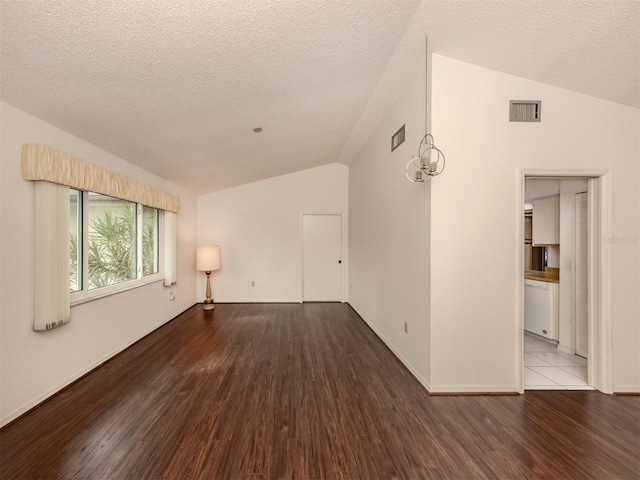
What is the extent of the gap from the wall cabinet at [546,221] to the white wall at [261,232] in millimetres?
3389

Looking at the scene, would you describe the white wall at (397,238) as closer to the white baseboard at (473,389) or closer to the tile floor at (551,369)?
the white baseboard at (473,389)

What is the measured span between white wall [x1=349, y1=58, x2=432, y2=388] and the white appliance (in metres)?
2.01

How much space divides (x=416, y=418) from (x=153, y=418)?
191 centimetres

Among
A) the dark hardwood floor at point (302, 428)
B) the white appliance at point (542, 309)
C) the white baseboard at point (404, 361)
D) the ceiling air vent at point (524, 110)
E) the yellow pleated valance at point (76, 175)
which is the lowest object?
the dark hardwood floor at point (302, 428)

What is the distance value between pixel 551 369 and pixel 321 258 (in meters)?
4.01

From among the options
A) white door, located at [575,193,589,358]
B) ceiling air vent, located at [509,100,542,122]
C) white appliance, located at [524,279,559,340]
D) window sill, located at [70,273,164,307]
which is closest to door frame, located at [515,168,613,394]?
ceiling air vent, located at [509,100,542,122]

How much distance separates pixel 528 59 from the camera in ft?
7.13

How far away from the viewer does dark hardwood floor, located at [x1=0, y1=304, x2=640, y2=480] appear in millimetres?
1586

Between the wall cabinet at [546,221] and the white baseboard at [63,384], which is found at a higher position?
the wall cabinet at [546,221]

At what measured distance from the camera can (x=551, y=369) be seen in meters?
2.81

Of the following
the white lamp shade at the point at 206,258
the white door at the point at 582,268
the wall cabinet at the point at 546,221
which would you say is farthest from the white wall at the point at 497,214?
the white lamp shade at the point at 206,258

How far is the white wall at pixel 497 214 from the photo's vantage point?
2.40 metres

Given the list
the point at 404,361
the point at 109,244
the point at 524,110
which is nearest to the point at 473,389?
the point at 404,361

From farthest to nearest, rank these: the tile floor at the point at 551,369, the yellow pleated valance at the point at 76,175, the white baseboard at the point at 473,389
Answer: the tile floor at the point at 551,369
the white baseboard at the point at 473,389
the yellow pleated valance at the point at 76,175
